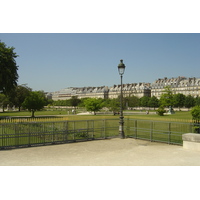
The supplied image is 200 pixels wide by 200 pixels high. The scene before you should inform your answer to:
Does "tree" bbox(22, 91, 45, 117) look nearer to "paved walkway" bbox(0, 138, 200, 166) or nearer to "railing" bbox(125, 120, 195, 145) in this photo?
"railing" bbox(125, 120, 195, 145)

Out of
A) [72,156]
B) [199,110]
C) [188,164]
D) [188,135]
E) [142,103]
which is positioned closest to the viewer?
[188,164]

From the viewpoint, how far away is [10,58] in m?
41.1

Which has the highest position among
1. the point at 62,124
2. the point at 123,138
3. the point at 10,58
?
the point at 10,58

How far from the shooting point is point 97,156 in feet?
31.4

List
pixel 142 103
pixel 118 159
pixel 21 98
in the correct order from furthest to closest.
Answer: pixel 142 103
pixel 21 98
pixel 118 159

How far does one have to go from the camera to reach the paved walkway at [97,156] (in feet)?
27.6

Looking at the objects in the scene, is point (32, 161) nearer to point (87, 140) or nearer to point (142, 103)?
point (87, 140)

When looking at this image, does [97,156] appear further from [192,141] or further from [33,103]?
[33,103]

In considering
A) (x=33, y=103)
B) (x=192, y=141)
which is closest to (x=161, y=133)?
(x=192, y=141)

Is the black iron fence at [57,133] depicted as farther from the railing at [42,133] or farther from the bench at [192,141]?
the bench at [192,141]

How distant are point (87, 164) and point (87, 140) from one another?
568 centimetres

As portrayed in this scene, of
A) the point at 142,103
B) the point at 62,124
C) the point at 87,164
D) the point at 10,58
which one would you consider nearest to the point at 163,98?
the point at 142,103

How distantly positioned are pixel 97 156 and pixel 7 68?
114 feet

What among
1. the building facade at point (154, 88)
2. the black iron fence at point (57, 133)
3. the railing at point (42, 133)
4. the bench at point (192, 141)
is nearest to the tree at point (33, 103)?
the black iron fence at point (57, 133)
